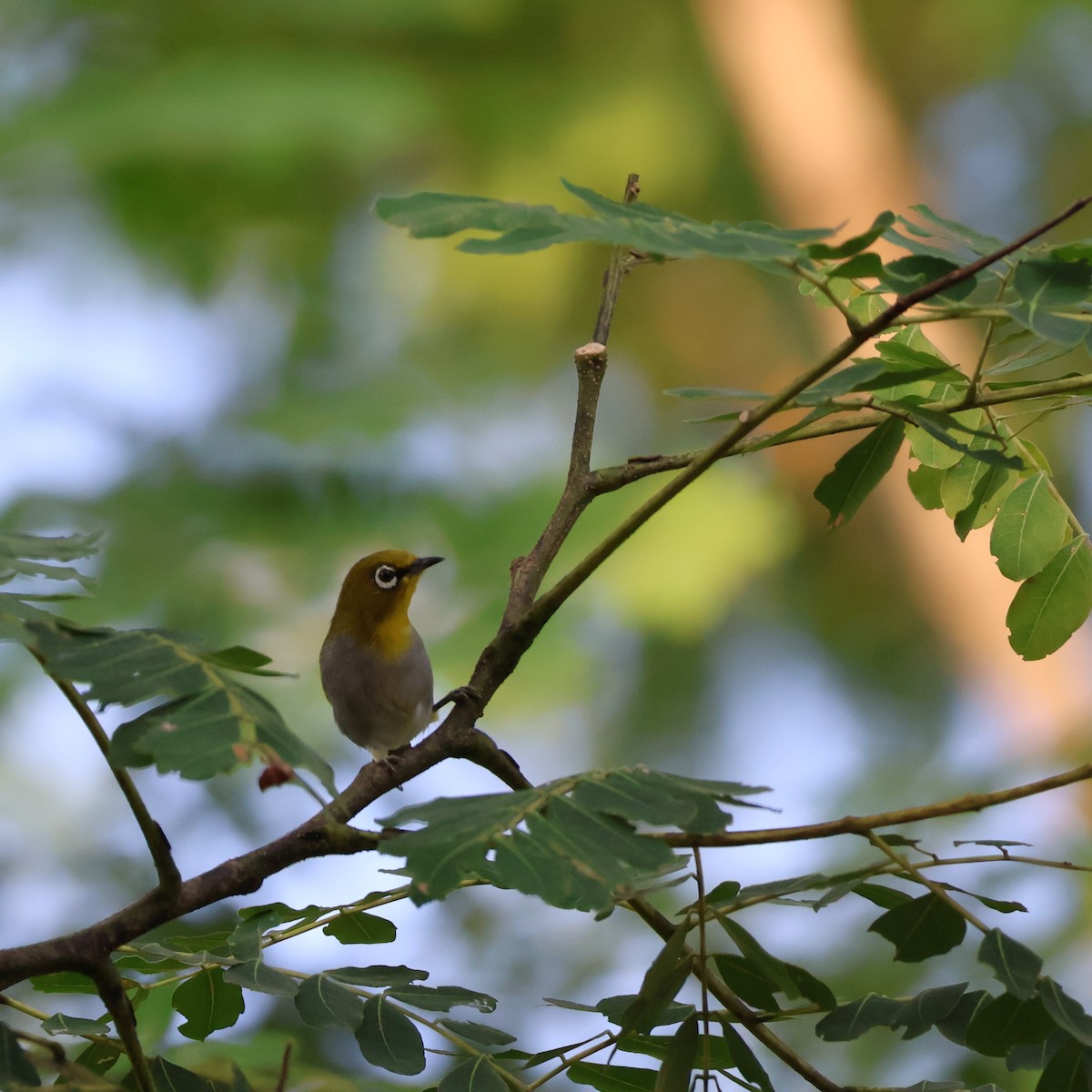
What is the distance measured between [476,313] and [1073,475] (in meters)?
4.04

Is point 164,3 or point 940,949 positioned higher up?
point 164,3

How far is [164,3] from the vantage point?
9.32 meters

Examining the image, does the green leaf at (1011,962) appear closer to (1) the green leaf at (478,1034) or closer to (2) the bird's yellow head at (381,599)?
(1) the green leaf at (478,1034)

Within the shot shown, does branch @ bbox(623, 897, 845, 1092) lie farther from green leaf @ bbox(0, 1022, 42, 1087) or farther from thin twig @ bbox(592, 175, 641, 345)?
thin twig @ bbox(592, 175, 641, 345)

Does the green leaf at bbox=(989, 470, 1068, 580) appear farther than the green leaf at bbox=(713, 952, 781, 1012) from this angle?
Yes

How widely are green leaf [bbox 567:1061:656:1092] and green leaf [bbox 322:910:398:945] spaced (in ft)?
0.86

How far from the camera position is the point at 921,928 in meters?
1.26

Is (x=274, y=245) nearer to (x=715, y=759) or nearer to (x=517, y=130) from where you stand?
(x=517, y=130)

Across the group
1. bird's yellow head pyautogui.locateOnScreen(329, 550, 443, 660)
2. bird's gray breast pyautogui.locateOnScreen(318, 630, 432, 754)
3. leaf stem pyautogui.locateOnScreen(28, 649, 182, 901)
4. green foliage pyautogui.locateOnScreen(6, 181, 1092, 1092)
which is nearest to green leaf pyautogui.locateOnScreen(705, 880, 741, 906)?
green foliage pyautogui.locateOnScreen(6, 181, 1092, 1092)

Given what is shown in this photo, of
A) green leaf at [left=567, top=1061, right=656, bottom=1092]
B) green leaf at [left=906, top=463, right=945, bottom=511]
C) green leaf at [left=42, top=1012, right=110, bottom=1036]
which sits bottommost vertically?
green leaf at [left=567, top=1061, right=656, bottom=1092]

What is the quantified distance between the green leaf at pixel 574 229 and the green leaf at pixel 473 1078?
0.83 meters

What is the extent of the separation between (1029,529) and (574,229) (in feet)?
2.42

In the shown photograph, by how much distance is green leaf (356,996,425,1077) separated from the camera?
134cm

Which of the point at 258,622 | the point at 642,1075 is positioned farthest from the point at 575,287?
the point at 642,1075
